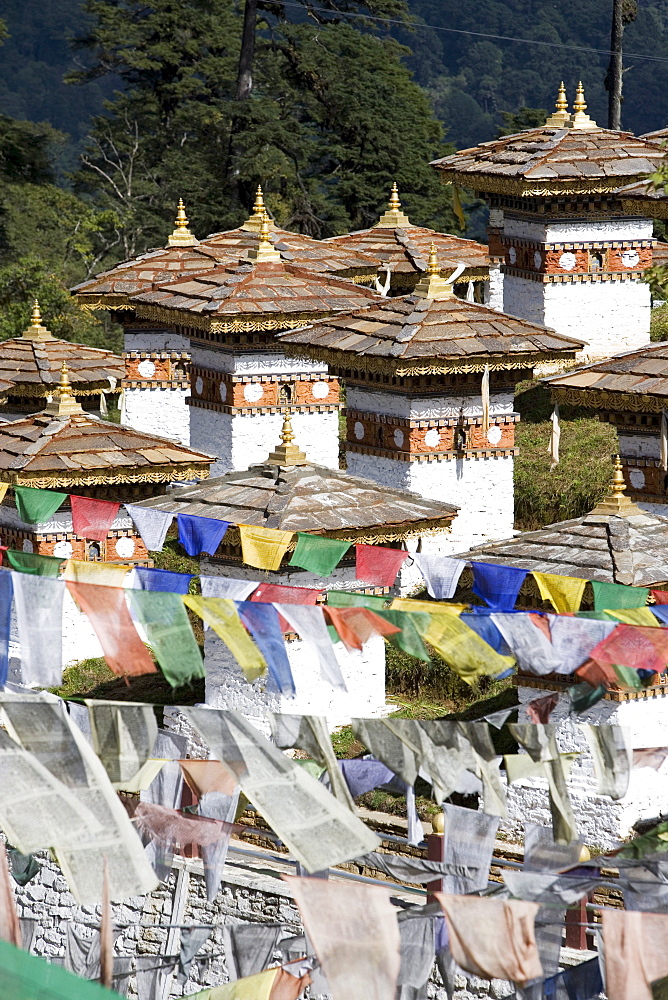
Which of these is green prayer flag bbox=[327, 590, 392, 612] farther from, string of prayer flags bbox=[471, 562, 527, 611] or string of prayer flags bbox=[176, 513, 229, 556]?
string of prayer flags bbox=[176, 513, 229, 556]

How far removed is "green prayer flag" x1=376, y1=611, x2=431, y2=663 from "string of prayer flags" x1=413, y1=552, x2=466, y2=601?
1.39 metres

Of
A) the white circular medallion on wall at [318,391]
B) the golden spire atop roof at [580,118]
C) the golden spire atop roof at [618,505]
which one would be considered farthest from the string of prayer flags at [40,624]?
the golden spire atop roof at [580,118]

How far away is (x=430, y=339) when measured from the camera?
17.4 meters

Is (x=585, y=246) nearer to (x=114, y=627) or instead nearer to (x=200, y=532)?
(x=200, y=532)

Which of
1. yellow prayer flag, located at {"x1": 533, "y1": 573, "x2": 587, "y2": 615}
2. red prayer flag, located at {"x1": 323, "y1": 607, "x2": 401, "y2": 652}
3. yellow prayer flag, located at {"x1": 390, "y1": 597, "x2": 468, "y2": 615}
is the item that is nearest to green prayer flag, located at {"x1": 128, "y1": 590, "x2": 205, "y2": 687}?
red prayer flag, located at {"x1": 323, "y1": 607, "x2": 401, "y2": 652}

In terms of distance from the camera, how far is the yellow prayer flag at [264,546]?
13.0 m

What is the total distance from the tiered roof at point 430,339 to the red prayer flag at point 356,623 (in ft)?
22.3

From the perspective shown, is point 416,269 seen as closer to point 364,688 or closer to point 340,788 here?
point 364,688

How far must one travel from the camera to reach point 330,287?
20.5m

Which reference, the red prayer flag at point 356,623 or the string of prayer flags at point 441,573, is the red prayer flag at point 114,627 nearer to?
the red prayer flag at point 356,623

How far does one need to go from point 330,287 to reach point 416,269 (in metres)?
3.60

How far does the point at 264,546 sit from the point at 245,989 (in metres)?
5.04

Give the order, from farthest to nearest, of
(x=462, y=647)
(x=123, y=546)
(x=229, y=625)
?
(x=123, y=546) → (x=229, y=625) → (x=462, y=647)

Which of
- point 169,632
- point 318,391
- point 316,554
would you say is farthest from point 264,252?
point 169,632
